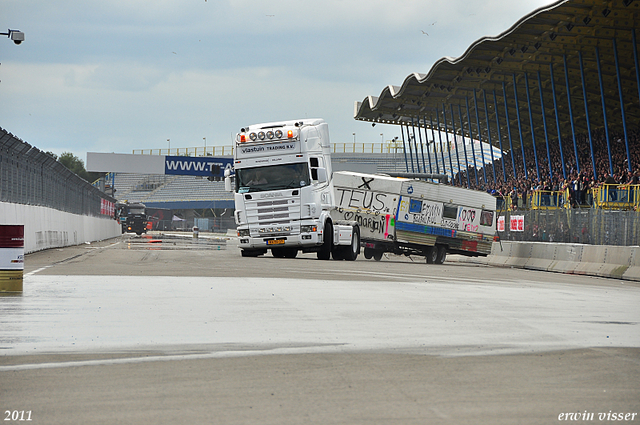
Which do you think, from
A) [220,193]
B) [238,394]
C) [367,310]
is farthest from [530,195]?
[220,193]

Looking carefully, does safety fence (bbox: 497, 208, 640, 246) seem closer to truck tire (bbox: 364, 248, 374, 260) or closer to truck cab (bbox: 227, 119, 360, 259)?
truck tire (bbox: 364, 248, 374, 260)

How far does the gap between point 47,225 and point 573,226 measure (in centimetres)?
2012

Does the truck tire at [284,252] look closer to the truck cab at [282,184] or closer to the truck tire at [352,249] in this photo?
the truck cab at [282,184]

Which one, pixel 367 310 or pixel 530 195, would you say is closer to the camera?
pixel 367 310

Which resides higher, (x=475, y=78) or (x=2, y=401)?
(x=475, y=78)

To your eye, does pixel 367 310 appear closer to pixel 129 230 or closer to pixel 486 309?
pixel 486 309

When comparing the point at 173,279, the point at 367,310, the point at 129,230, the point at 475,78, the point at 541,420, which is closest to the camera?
the point at 541,420

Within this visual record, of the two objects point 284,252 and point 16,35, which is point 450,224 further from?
point 16,35

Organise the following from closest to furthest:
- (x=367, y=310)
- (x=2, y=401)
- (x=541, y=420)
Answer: (x=541, y=420)
(x=2, y=401)
(x=367, y=310)

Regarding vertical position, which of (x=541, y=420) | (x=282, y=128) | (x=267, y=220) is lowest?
(x=541, y=420)

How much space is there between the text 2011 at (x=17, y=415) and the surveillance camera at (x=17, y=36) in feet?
84.1

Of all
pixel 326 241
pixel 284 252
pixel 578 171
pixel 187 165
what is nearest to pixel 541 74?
pixel 578 171

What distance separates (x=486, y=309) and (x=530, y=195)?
29.6m

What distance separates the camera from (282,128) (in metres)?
25.4
